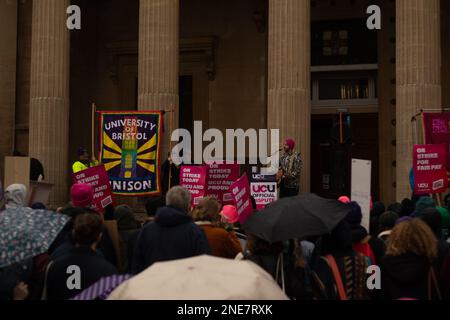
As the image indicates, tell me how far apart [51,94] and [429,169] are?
10.1 m

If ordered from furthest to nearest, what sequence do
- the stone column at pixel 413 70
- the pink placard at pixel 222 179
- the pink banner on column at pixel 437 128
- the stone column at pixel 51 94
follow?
the stone column at pixel 51 94, the stone column at pixel 413 70, the pink banner on column at pixel 437 128, the pink placard at pixel 222 179

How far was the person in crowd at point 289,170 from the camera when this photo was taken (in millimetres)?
15180

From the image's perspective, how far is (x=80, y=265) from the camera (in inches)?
204

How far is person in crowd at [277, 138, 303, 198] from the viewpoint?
49.8ft

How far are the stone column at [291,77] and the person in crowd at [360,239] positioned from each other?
956cm

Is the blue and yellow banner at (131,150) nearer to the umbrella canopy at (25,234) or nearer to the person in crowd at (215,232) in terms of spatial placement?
the person in crowd at (215,232)

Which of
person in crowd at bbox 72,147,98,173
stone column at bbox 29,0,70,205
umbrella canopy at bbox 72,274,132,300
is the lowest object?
umbrella canopy at bbox 72,274,132,300

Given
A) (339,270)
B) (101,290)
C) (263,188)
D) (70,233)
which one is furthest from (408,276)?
(263,188)

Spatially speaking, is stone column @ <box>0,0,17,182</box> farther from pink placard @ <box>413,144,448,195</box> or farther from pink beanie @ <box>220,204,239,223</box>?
pink beanie @ <box>220,204,239,223</box>

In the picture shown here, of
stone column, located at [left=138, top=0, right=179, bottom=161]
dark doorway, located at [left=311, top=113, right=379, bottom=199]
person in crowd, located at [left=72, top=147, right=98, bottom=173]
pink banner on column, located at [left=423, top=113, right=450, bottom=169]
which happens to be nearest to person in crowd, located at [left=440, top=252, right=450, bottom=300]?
pink banner on column, located at [left=423, top=113, right=450, bottom=169]

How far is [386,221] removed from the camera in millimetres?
8133

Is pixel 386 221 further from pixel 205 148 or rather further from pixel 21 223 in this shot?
pixel 205 148

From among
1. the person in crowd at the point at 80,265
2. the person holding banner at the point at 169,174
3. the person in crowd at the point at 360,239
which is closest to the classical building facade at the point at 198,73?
the person holding banner at the point at 169,174

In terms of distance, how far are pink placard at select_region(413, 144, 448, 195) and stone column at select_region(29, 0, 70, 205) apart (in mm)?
9462
